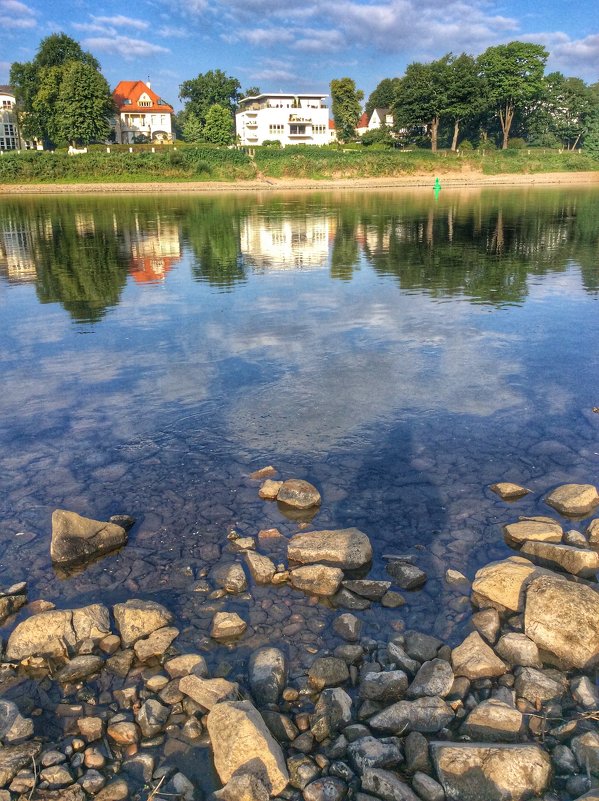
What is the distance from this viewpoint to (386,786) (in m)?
5.25

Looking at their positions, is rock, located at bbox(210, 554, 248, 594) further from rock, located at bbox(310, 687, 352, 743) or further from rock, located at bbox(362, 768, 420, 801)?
rock, located at bbox(362, 768, 420, 801)

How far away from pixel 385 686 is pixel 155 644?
8.47ft

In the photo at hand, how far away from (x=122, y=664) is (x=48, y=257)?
32130 millimetres

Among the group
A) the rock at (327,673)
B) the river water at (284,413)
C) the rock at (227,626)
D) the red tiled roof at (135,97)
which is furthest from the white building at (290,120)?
the rock at (327,673)

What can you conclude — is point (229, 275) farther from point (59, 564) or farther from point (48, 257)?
point (59, 564)

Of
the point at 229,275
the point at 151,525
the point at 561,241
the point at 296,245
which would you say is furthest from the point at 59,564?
the point at 561,241

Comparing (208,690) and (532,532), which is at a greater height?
(532,532)

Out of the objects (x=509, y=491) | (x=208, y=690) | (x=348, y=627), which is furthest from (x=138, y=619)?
(x=509, y=491)

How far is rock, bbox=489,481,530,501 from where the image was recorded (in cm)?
1005

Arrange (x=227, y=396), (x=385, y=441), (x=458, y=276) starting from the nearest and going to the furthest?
(x=385, y=441) < (x=227, y=396) < (x=458, y=276)

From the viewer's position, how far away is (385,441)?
12016mm

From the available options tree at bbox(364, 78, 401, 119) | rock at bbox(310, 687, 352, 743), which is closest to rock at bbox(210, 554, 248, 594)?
rock at bbox(310, 687, 352, 743)

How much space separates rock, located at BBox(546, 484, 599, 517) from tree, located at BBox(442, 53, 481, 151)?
412ft

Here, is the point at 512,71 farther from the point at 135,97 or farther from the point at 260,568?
the point at 260,568
